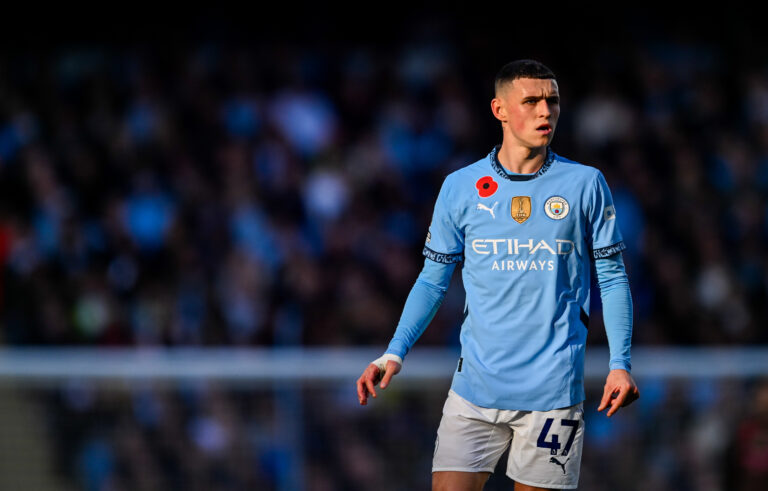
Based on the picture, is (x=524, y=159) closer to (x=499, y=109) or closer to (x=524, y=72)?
(x=499, y=109)

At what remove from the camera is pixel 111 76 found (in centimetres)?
1150

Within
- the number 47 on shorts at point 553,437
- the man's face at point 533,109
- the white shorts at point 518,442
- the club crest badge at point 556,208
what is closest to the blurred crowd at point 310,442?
the white shorts at point 518,442

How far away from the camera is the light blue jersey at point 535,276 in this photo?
3.99 metres

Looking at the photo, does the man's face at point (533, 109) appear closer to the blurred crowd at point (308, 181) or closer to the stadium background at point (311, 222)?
the stadium background at point (311, 222)

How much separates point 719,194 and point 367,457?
460cm

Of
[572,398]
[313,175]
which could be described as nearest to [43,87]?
[313,175]

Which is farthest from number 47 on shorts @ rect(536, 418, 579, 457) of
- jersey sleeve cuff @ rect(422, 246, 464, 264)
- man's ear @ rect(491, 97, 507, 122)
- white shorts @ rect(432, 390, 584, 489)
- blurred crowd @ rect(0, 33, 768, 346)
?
blurred crowd @ rect(0, 33, 768, 346)

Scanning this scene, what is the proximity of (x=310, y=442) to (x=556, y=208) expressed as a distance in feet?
11.9

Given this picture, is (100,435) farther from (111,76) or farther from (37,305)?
(111,76)

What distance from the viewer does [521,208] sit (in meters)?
4.04

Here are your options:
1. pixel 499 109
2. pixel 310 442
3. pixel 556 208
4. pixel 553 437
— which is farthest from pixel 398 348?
pixel 310 442

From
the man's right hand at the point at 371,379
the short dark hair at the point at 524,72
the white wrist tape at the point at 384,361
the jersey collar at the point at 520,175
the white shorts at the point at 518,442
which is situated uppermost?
the short dark hair at the point at 524,72

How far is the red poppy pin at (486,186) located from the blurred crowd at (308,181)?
4.25 meters

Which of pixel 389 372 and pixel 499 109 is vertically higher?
pixel 499 109
